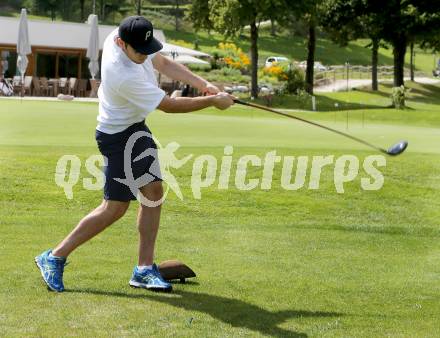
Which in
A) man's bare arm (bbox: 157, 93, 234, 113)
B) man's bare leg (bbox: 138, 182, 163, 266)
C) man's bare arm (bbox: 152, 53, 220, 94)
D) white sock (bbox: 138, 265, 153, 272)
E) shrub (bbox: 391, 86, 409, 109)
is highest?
man's bare arm (bbox: 152, 53, 220, 94)

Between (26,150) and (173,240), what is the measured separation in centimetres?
605

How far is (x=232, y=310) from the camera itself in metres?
6.64

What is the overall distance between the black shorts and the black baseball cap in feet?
2.08

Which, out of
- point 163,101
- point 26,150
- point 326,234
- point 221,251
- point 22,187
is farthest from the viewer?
point 26,150

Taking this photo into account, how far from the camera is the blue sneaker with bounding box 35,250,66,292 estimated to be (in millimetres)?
7030

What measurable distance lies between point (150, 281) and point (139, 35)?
195cm

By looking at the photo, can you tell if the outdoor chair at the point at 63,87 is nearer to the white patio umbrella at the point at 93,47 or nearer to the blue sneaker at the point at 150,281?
the white patio umbrella at the point at 93,47

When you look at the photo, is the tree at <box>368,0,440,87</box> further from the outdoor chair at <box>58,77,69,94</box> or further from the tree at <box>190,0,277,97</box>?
the outdoor chair at <box>58,77,69,94</box>

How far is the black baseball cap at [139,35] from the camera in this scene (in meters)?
6.71

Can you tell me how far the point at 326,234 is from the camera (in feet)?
34.6

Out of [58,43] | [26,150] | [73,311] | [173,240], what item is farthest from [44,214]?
[58,43]

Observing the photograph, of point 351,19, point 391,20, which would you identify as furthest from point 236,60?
point 391,20

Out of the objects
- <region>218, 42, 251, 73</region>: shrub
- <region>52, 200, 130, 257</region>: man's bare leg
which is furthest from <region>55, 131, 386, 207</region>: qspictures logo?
<region>218, 42, 251, 73</region>: shrub

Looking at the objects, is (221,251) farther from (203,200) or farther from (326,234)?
(203,200)
